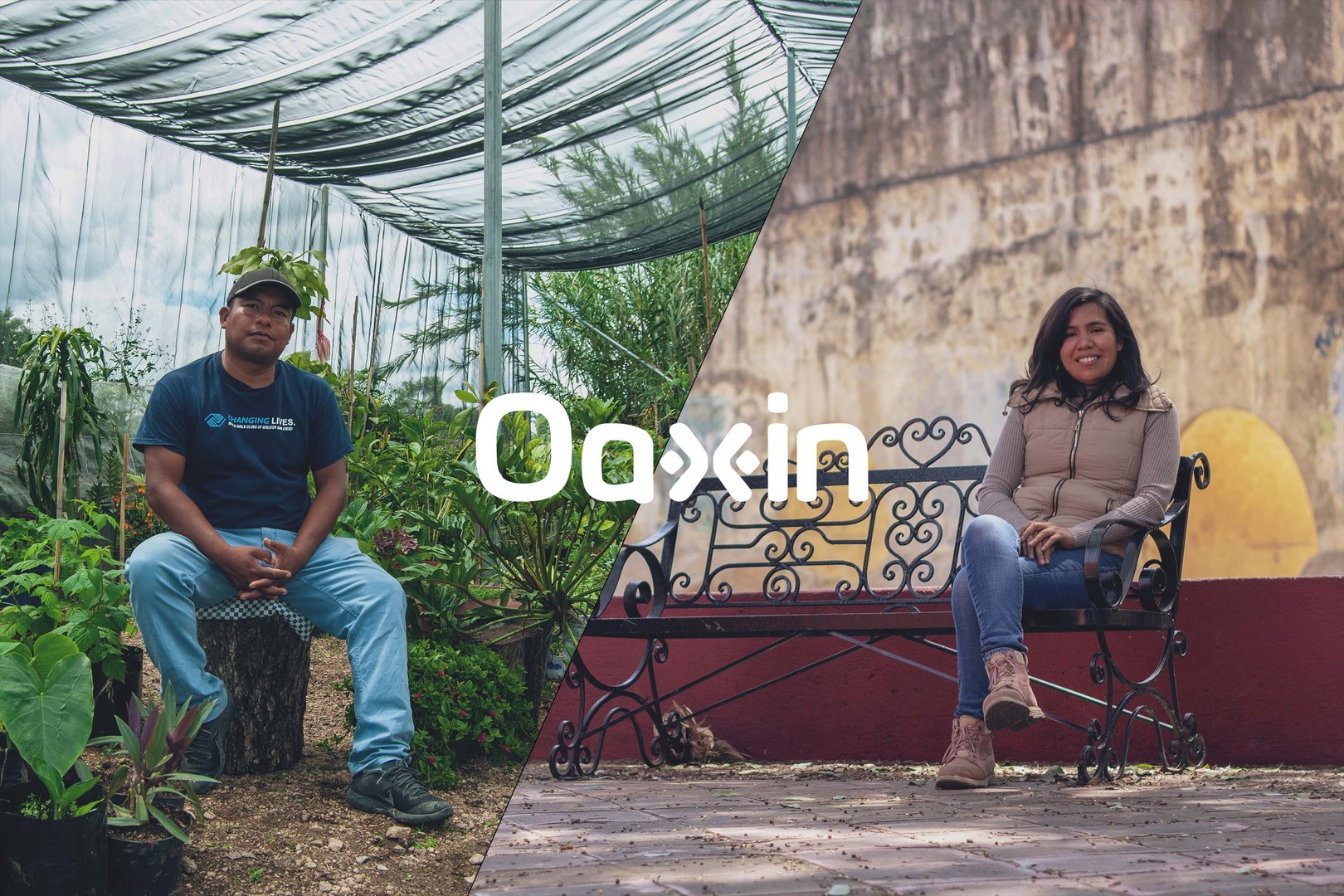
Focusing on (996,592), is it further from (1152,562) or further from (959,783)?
(1152,562)

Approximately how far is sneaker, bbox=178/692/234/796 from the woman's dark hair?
1.79 m

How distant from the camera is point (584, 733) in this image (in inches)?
98.7

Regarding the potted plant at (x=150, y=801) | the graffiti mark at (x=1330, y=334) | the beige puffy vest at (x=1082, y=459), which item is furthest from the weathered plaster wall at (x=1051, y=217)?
the potted plant at (x=150, y=801)

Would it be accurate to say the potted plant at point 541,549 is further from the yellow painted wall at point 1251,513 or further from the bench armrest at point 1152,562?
the yellow painted wall at point 1251,513

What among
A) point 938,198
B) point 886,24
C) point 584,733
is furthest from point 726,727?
point 886,24

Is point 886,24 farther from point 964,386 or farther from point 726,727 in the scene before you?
point 726,727

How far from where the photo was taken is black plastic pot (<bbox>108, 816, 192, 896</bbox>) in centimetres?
143

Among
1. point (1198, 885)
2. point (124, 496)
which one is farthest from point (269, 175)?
point (1198, 885)

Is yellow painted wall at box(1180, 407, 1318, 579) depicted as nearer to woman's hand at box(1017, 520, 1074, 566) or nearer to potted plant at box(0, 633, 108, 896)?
woman's hand at box(1017, 520, 1074, 566)

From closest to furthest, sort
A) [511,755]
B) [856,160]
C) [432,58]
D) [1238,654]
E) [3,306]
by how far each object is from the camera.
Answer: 1. [511,755]
2. [1238,654]
3. [3,306]
4. [432,58]
5. [856,160]

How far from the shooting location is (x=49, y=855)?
53.7 inches

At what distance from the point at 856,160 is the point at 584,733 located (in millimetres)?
2615

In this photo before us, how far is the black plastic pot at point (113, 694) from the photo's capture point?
204 centimetres

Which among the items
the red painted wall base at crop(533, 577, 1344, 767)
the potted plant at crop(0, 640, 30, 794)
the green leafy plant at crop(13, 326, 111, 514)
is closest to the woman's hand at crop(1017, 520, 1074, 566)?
the red painted wall base at crop(533, 577, 1344, 767)
